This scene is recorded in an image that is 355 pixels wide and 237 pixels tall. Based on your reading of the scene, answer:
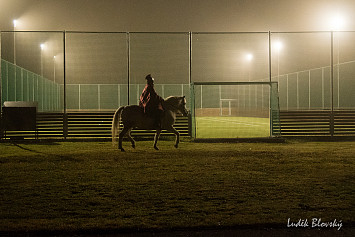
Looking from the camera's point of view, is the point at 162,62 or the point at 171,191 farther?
the point at 162,62

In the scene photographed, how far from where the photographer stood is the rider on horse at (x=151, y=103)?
44.6ft

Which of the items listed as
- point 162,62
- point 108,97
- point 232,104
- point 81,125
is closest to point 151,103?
Result: point 81,125

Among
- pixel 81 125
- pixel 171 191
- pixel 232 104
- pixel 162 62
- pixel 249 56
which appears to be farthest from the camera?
pixel 232 104

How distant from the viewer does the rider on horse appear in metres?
13.6

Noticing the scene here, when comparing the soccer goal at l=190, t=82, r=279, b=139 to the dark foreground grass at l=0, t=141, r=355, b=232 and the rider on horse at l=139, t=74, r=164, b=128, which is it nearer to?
the rider on horse at l=139, t=74, r=164, b=128

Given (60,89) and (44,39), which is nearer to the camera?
(44,39)

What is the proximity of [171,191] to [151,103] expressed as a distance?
6.84 metres

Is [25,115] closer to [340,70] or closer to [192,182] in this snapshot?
[192,182]

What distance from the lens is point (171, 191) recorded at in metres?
7.07

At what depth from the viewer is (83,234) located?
15.5ft

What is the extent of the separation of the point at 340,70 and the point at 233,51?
850 centimetres

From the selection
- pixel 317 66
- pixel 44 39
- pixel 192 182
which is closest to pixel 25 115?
pixel 44 39

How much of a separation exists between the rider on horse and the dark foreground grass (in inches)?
81.7

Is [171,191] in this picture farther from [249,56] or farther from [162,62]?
[162,62]
